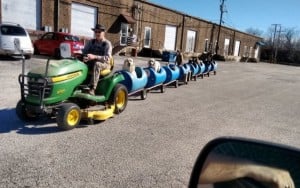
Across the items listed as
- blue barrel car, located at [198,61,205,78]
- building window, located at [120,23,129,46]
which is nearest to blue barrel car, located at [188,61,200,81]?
blue barrel car, located at [198,61,205,78]

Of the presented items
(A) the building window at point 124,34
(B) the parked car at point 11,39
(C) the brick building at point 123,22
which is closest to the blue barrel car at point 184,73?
(B) the parked car at point 11,39

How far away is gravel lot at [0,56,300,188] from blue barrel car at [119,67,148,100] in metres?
0.36

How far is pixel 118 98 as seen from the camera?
8.05 metres

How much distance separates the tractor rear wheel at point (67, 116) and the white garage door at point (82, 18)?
20.8 meters

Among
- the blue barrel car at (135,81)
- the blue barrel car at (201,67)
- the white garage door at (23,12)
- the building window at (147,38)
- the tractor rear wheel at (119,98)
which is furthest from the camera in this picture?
the building window at (147,38)

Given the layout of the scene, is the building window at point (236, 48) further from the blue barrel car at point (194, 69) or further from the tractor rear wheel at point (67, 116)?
the tractor rear wheel at point (67, 116)

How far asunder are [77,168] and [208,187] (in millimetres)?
2947

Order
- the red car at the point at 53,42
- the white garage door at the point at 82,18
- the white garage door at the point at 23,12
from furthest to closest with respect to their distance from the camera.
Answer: the white garage door at the point at 82,18, the white garage door at the point at 23,12, the red car at the point at 53,42

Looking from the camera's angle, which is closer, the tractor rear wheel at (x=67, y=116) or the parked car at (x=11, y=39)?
the tractor rear wheel at (x=67, y=116)

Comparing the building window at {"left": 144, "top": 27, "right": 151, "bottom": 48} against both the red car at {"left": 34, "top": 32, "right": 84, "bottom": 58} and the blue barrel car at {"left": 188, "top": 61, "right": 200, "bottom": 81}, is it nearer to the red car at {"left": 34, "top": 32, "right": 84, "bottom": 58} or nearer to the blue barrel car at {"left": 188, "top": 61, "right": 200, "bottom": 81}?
the red car at {"left": 34, "top": 32, "right": 84, "bottom": 58}

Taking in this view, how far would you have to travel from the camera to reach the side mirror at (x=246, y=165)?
1873mm

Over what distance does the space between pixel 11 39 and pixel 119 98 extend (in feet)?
31.9

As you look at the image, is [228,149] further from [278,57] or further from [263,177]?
[278,57]

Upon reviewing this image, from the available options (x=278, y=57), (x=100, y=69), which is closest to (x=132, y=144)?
(x=100, y=69)
